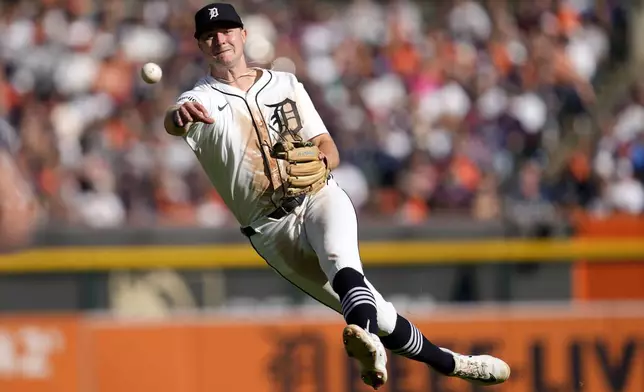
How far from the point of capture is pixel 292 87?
274 inches

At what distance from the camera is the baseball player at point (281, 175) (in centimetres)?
663

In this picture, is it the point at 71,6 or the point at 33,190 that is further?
the point at 71,6

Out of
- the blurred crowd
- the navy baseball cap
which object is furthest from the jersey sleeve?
the blurred crowd

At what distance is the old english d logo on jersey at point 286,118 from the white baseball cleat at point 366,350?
1.32m

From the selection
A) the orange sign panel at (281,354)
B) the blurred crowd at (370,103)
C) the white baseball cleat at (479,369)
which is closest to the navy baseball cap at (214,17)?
the white baseball cleat at (479,369)

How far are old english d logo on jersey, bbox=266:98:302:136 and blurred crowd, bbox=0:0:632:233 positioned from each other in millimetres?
5546

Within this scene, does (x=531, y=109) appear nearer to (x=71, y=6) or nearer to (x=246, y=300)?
(x=246, y=300)

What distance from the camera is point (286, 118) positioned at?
688cm

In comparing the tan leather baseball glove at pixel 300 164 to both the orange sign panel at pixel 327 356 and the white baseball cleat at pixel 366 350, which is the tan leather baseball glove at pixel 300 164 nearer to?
the white baseball cleat at pixel 366 350

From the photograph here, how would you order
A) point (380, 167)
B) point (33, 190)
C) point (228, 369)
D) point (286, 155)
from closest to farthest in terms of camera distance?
Result: point (286, 155) → point (228, 369) → point (33, 190) → point (380, 167)

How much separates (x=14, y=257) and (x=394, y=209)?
386 cm

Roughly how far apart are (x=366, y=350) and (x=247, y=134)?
146cm

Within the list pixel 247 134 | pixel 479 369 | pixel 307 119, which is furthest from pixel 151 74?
pixel 479 369

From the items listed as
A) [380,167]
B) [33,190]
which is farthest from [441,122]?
[33,190]
